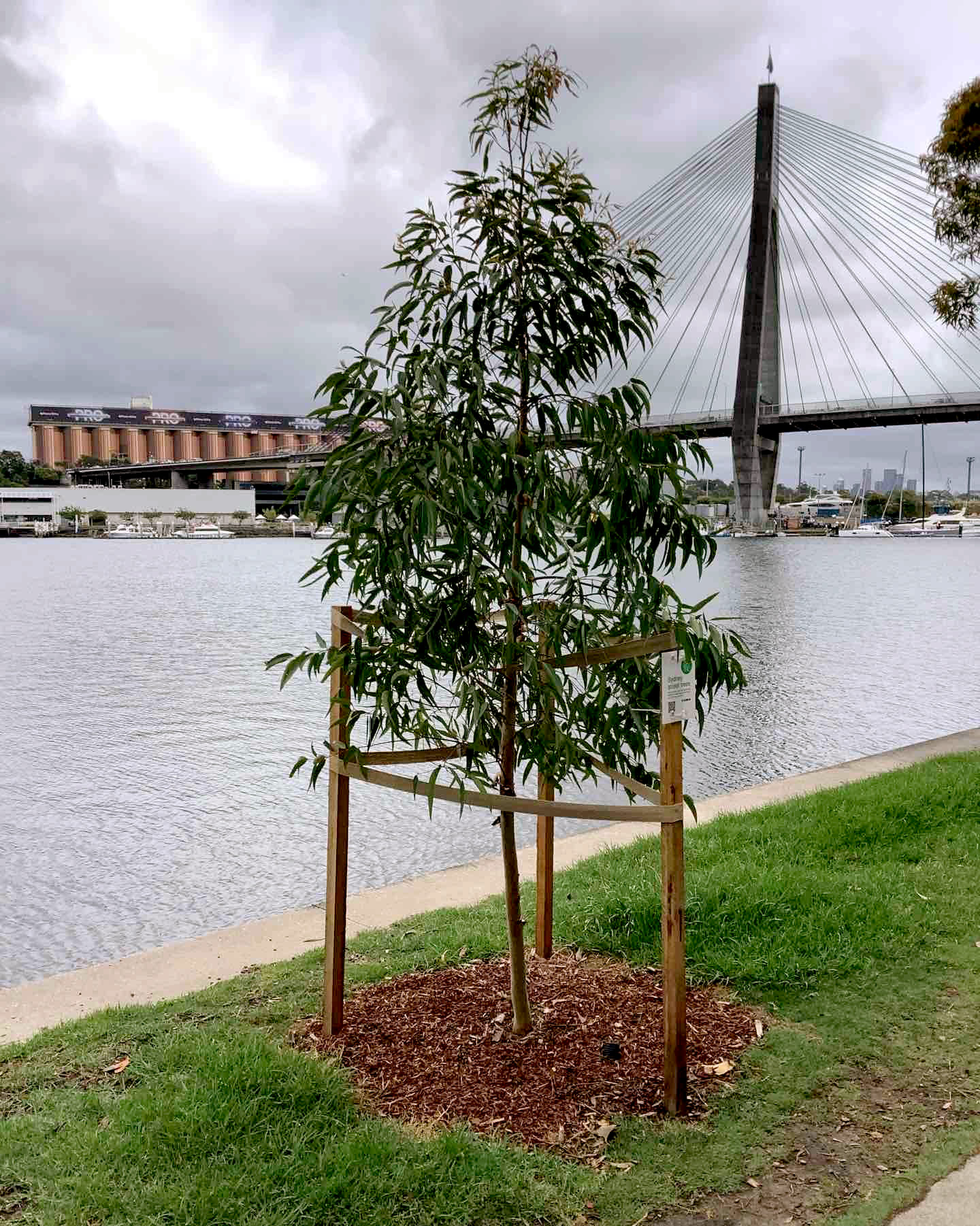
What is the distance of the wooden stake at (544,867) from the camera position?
134 inches

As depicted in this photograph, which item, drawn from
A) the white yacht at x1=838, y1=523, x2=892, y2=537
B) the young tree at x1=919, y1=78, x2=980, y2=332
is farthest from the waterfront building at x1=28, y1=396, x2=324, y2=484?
the young tree at x1=919, y1=78, x2=980, y2=332

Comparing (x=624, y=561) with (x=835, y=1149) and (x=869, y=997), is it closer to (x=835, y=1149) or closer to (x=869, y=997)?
(x=835, y=1149)

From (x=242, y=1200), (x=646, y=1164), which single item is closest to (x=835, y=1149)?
(x=646, y=1164)

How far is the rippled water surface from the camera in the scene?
610cm

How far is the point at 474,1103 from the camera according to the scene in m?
3.14

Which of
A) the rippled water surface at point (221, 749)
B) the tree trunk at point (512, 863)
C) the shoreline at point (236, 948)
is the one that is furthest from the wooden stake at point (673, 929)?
the rippled water surface at point (221, 749)

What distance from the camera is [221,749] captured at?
1009 centimetres

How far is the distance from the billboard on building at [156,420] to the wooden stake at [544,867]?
151 metres

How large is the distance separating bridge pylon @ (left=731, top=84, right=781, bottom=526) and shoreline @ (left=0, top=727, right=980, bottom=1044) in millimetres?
45098

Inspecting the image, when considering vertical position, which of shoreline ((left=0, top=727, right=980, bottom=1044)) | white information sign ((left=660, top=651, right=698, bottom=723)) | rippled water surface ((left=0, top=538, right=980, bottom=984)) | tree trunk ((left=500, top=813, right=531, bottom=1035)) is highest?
white information sign ((left=660, top=651, right=698, bottom=723))

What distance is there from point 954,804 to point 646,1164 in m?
4.15

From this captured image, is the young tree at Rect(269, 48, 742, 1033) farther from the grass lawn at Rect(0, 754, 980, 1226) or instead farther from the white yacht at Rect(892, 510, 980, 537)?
the white yacht at Rect(892, 510, 980, 537)

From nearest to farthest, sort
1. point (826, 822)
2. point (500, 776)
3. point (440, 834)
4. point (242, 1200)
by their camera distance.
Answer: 1. point (242, 1200)
2. point (500, 776)
3. point (826, 822)
4. point (440, 834)

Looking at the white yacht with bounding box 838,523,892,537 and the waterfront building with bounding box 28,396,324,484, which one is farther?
the waterfront building with bounding box 28,396,324,484
